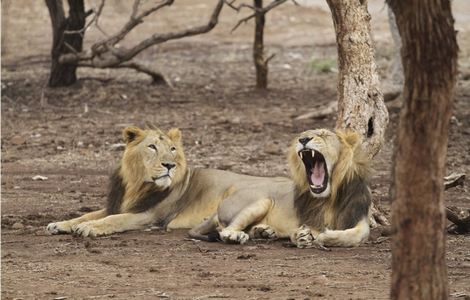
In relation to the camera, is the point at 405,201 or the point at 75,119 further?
the point at 75,119

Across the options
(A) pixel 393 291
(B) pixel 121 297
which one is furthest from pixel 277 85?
(A) pixel 393 291

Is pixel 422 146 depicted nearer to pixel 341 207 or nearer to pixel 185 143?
pixel 341 207

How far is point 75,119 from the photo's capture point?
14.0 meters

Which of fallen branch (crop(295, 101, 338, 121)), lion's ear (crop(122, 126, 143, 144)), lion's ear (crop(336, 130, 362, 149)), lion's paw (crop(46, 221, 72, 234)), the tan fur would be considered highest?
lion's ear (crop(336, 130, 362, 149))

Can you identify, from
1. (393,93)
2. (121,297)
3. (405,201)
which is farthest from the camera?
(393,93)

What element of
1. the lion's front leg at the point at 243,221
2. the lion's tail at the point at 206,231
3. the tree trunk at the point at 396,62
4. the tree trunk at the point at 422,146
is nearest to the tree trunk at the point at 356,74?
the lion's front leg at the point at 243,221

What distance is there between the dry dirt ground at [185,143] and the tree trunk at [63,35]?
251mm

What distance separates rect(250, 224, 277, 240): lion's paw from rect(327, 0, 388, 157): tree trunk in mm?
951

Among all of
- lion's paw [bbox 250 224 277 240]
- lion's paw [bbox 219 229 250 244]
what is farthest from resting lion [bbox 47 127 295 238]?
lion's paw [bbox 219 229 250 244]

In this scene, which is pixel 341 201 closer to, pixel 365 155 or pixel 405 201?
pixel 365 155

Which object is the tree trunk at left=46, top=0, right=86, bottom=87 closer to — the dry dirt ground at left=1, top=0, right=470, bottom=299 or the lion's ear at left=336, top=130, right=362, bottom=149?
the dry dirt ground at left=1, top=0, right=470, bottom=299

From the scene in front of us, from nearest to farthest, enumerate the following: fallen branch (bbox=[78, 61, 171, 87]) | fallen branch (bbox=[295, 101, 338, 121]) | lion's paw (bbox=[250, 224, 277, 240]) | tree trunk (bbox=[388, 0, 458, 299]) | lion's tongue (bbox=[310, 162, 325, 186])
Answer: tree trunk (bbox=[388, 0, 458, 299])
lion's tongue (bbox=[310, 162, 325, 186])
lion's paw (bbox=[250, 224, 277, 240])
fallen branch (bbox=[295, 101, 338, 121])
fallen branch (bbox=[78, 61, 171, 87])

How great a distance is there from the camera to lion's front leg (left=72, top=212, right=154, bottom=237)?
8.12 metres

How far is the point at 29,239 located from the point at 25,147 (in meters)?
4.51
